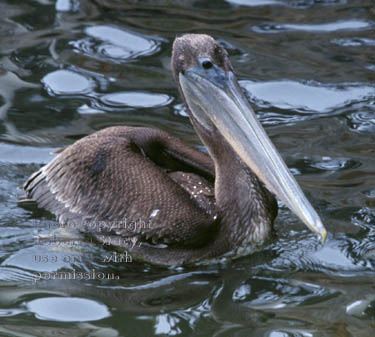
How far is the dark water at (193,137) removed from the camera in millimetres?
3943

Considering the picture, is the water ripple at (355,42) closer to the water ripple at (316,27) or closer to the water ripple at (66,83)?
the water ripple at (316,27)

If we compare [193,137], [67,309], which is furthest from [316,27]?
[67,309]

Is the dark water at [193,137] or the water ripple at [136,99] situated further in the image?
the water ripple at [136,99]

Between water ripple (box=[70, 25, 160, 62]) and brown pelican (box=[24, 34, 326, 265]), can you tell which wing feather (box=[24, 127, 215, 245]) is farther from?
water ripple (box=[70, 25, 160, 62])

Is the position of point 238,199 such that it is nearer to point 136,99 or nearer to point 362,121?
point 362,121

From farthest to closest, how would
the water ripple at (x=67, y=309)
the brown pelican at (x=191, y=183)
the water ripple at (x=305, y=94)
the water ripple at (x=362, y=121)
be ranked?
1. the water ripple at (x=305, y=94)
2. the water ripple at (x=362, y=121)
3. the brown pelican at (x=191, y=183)
4. the water ripple at (x=67, y=309)

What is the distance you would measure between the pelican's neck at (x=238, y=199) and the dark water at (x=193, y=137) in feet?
0.51

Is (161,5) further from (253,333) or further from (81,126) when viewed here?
(253,333)

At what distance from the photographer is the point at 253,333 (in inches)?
147

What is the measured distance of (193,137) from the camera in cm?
596

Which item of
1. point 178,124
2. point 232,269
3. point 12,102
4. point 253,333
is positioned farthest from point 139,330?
point 12,102

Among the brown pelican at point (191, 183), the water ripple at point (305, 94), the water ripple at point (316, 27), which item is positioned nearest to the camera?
the brown pelican at point (191, 183)

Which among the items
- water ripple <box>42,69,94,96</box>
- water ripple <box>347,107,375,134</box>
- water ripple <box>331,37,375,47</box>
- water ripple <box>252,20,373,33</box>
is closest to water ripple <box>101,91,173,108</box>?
water ripple <box>42,69,94,96</box>

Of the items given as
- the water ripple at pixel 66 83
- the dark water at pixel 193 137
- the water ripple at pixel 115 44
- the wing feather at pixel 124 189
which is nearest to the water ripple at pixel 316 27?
the dark water at pixel 193 137
